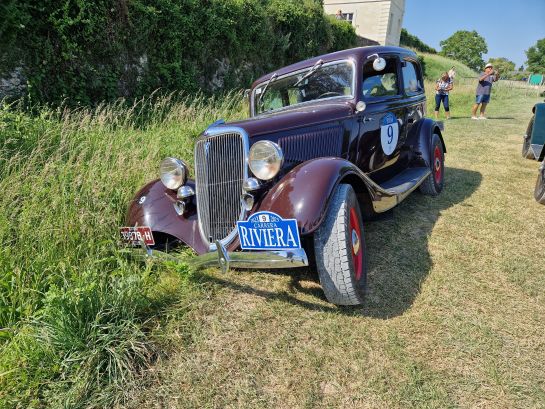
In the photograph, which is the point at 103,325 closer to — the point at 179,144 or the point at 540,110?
the point at 179,144

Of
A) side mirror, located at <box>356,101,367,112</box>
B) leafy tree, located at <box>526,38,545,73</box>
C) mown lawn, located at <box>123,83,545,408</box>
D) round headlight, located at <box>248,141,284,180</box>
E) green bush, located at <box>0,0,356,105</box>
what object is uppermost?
leafy tree, located at <box>526,38,545,73</box>

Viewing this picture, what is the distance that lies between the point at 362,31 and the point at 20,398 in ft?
109

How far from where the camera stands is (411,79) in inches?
170

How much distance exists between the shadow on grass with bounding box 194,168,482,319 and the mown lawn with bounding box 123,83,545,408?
1 centimetres

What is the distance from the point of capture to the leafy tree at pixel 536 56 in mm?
67594

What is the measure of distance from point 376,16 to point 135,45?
27312 mm

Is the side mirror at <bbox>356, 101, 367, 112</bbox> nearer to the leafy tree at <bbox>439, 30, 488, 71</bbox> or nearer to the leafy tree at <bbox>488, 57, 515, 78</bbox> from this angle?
the leafy tree at <bbox>439, 30, 488, 71</bbox>

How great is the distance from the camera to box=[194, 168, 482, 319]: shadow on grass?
239 centimetres

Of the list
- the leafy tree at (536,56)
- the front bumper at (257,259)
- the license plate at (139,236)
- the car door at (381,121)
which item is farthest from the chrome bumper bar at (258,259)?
the leafy tree at (536,56)

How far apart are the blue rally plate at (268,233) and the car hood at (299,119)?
0.72 metres

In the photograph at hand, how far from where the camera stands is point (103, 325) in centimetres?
194

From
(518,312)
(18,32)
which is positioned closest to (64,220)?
(518,312)

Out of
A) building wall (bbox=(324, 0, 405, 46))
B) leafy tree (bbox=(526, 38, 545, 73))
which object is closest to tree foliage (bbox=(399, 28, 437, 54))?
building wall (bbox=(324, 0, 405, 46))

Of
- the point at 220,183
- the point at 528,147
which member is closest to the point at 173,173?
the point at 220,183
